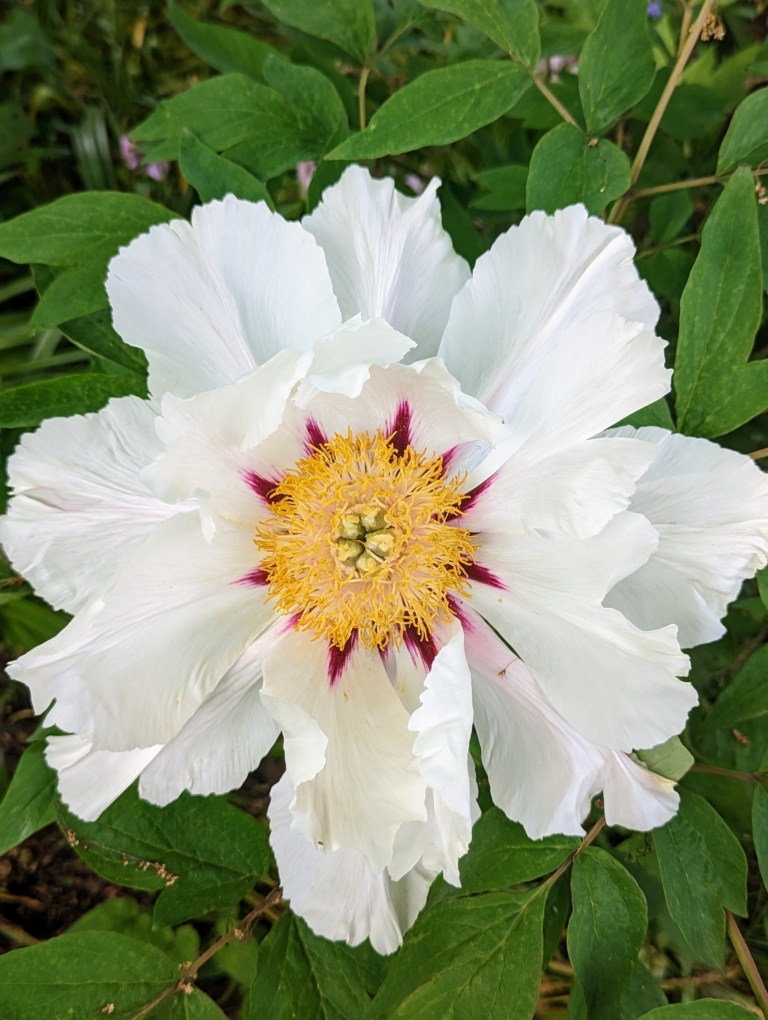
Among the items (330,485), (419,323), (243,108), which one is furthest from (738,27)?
(330,485)

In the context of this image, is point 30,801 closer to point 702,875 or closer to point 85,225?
point 85,225

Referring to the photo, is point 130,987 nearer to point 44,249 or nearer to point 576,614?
point 576,614

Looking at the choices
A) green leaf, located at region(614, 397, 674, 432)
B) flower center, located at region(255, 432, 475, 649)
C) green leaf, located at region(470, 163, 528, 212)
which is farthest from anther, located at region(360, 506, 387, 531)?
green leaf, located at region(470, 163, 528, 212)

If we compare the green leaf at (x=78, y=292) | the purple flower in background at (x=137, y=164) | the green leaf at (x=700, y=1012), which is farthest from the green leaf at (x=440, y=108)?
the purple flower in background at (x=137, y=164)

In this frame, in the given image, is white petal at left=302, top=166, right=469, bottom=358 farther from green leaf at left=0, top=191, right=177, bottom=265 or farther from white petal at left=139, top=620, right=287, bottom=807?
white petal at left=139, top=620, right=287, bottom=807

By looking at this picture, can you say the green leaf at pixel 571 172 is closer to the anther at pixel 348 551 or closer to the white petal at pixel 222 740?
the anther at pixel 348 551

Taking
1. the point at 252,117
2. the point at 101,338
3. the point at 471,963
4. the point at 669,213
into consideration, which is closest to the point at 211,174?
the point at 252,117
